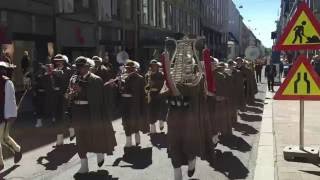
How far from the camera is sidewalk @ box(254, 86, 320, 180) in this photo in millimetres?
8531

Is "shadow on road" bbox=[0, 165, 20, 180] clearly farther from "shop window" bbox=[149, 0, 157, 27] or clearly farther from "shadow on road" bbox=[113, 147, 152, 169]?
"shop window" bbox=[149, 0, 157, 27]

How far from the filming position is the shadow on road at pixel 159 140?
11945 mm

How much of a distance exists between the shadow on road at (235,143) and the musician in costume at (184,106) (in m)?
3.46

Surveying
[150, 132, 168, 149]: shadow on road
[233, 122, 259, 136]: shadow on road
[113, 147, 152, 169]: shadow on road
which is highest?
[113, 147, 152, 169]: shadow on road

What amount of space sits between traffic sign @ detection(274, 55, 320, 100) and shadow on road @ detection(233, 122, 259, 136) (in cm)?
424

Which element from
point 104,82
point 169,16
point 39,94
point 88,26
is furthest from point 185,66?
point 169,16

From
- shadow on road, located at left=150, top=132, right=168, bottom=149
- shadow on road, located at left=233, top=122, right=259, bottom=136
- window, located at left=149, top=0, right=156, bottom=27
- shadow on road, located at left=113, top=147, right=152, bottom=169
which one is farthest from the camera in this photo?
window, located at left=149, top=0, right=156, bottom=27

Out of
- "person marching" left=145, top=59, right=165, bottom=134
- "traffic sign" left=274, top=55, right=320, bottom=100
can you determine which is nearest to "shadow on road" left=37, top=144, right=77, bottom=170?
"person marching" left=145, top=59, right=165, bottom=134

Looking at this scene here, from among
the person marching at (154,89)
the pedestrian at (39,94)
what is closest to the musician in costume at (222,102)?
the person marching at (154,89)

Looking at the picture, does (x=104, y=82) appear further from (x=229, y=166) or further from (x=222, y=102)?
(x=229, y=166)

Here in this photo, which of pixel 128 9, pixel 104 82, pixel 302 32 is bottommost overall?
pixel 104 82

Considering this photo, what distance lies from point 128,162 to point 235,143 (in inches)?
120

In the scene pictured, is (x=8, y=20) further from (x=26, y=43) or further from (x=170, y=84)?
(x=170, y=84)

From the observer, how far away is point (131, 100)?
38.1 ft
